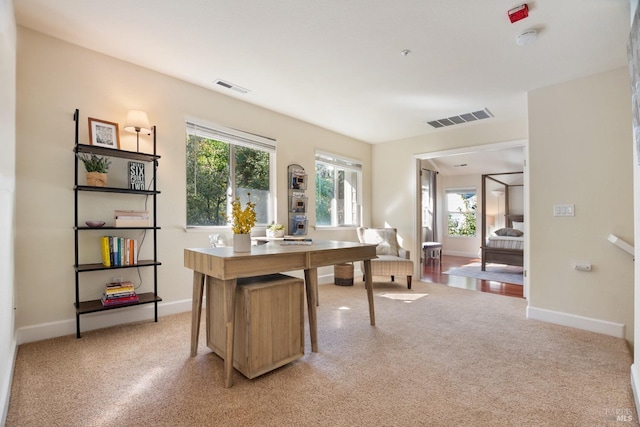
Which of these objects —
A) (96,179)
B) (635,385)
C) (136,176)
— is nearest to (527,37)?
(635,385)

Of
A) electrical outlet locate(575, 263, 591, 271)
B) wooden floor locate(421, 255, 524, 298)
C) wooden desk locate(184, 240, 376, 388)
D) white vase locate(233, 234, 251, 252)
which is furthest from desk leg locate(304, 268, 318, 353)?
wooden floor locate(421, 255, 524, 298)

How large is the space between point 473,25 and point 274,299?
253cm

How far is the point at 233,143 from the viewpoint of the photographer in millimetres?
3955

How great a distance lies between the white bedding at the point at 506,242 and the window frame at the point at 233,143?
178 inches

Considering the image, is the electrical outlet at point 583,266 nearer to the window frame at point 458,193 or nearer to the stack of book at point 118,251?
the stack of book at point 118,251

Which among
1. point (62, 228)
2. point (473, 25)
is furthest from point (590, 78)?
point (62, 228)

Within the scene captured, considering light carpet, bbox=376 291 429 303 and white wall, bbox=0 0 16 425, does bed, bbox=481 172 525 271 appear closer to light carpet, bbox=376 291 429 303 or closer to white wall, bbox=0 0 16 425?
light carpet, bbox=376 291 429 303

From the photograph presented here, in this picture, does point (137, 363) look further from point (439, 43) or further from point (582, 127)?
point (582, 127)

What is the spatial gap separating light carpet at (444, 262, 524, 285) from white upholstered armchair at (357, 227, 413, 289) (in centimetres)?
167

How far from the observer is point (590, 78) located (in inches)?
122

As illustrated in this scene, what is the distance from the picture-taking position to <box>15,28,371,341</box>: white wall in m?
2.54

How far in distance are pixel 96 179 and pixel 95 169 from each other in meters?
0.11

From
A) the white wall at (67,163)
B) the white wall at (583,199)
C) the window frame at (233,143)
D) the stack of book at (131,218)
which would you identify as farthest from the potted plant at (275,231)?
the white wall at (583,199)

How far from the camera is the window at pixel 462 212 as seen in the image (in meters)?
8.84
